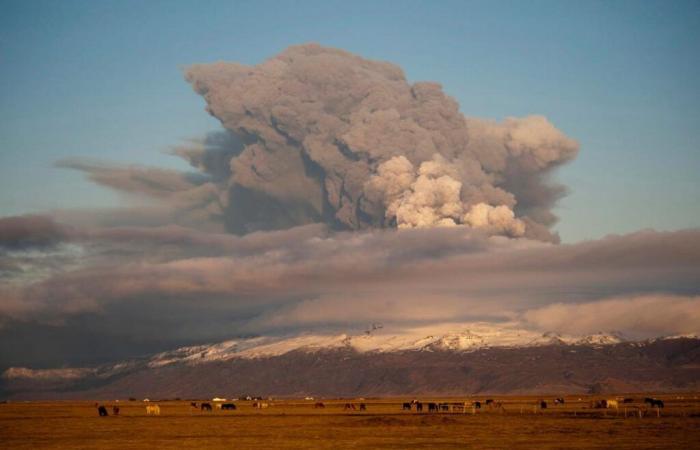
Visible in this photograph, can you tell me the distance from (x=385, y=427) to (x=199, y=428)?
1959 cm

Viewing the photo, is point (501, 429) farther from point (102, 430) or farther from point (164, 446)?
point (102, 430)

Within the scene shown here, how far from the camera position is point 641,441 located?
240ft

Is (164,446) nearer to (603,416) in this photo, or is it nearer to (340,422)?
(340,422)

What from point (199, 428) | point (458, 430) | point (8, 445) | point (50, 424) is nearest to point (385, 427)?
point (458, 430)

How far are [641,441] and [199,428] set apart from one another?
46226mm

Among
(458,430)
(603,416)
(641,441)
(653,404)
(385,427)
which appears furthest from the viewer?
(653,404)

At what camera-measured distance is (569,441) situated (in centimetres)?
7450

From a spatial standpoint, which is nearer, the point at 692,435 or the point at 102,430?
the point at 692,435

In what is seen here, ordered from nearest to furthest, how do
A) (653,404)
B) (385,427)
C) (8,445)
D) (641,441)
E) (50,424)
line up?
(641,441)
(8,445)
(385,427)
(50,424)
(653,404)

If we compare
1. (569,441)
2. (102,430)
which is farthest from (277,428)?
(569,441)

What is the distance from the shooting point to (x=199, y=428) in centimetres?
10012

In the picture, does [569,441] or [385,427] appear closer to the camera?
[569,441]

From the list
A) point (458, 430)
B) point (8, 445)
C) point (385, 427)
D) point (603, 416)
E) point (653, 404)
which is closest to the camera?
point (8, 445)

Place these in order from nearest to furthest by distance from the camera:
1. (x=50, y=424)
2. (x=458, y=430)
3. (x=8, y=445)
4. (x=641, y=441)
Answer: (x=641, y=441), (x=8, y=445), (x=458, y=430), (x=50, y=424)
